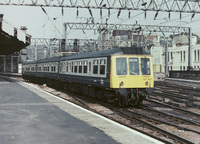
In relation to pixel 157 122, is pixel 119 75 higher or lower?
higher

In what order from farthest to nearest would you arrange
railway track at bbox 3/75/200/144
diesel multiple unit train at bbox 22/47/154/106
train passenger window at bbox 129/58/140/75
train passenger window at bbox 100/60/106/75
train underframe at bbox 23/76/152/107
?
train passenger window at bbox 100/60/106/75 < train passenger window at bbox 129/58/140/75 < train underframe at bbox 23/76/152/107 < diesel multiple unit train at bbox 22/47/154/106 < railway track at bbox 3/75/200/144

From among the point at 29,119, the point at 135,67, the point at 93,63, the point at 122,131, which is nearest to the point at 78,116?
the point at 29,119

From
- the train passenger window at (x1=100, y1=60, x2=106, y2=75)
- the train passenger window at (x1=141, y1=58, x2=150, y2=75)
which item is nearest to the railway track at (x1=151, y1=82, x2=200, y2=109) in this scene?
the train passenger window at (x1=141, y1=58, x2=150, y2=75)

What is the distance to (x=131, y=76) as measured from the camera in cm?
1656

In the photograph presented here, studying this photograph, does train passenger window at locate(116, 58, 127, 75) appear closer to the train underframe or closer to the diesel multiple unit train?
the diesel multiple unit train

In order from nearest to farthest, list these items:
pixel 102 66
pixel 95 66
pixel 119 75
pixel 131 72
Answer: pixel 119 75
pixel 131 72
pixel 102 66
pixel 95 66

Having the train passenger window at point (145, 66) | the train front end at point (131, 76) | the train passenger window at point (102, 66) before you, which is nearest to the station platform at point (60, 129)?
the train front end at point (131, 76)

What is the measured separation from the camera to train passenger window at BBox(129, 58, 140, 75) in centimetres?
1672

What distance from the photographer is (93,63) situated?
19.0m

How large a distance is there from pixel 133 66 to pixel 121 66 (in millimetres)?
710

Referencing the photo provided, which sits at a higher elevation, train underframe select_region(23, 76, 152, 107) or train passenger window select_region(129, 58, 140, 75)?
train passenger window select_region(129, 58, 140, 75)

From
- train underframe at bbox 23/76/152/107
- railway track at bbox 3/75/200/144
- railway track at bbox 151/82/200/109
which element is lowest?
railway track at bbox 3/75/200/144

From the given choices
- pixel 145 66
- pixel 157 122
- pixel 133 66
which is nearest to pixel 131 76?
pixel 133 66

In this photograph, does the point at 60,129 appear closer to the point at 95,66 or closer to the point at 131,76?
the point at 131,76
